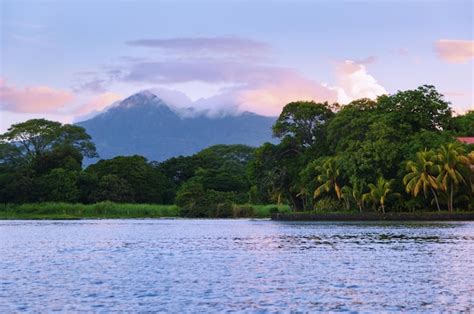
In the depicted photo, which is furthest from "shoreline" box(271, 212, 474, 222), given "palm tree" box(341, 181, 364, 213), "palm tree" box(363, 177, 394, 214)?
"palm tree" box(341, 181, 364, 213)

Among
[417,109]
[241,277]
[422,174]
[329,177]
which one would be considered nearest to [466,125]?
[417,109]

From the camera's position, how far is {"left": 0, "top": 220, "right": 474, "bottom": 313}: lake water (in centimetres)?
2031

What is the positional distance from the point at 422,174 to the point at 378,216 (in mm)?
7721

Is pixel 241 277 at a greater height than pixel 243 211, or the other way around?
pixel 243 211

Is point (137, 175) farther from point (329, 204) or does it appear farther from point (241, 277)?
point (241, 277)

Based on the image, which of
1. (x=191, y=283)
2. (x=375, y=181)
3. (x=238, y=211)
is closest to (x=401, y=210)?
(x=375, y=181)

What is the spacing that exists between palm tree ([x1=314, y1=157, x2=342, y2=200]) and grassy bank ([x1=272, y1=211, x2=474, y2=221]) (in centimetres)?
303

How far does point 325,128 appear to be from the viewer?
103 m

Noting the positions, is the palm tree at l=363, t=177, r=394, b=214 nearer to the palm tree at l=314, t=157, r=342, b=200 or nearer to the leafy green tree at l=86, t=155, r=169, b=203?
the palm tree at l=314, t=157, r=342, b=200

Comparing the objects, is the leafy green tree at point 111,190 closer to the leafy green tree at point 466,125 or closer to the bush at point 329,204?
the bush at point 329,204

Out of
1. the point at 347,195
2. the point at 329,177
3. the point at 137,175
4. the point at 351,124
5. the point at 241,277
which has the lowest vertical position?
the point at 241,277

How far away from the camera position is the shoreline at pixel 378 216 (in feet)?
267

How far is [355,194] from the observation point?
87.6 m

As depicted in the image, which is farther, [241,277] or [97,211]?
[97,211]
